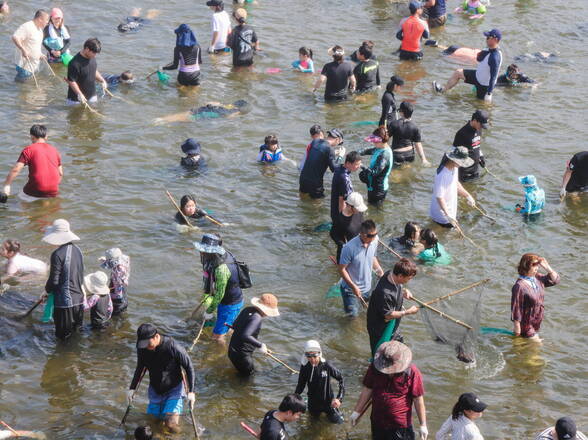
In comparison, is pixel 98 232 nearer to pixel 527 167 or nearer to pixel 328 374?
pixel 328 374

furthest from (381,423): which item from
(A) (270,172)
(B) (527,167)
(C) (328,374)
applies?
(B) (527,167)

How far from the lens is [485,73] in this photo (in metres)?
18.7

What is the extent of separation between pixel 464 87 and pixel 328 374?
13181mm

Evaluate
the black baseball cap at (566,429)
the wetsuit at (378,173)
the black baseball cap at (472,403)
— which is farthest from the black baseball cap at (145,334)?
the wetsuit at (378,173)

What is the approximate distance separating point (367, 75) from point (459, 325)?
9.78 meters

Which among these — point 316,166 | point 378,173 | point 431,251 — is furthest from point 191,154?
point 431,251

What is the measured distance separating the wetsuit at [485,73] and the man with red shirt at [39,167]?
10.1m

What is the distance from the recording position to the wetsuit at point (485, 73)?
18.3 m

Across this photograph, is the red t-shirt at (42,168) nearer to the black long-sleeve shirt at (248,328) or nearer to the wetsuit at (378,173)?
the wetsuit at (378,173)

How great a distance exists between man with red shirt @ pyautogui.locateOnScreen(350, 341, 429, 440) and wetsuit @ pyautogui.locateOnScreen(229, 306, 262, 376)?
184cm

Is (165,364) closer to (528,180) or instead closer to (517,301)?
(517,301)

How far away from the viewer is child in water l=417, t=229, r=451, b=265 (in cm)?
1262

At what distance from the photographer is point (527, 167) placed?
1631cm

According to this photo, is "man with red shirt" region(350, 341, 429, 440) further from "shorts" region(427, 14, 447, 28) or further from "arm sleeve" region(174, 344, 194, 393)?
→ "shorts" region(427, 14, 447, 28)
